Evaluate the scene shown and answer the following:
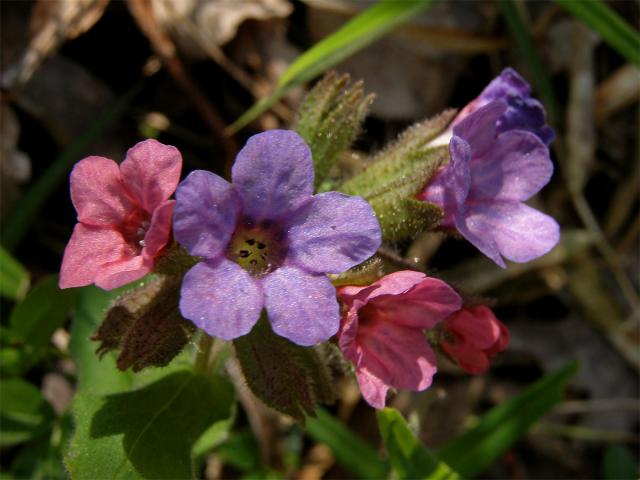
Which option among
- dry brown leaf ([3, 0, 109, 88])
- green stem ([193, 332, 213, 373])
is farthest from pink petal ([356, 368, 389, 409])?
dry brown leaf ([3, 0, 109, 88])

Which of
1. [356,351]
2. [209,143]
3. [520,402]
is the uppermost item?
[356,351]

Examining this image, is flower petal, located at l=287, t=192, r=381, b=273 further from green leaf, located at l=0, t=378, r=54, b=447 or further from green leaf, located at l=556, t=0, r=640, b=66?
green leaf, located at l=556, t=0, r=640, b=66

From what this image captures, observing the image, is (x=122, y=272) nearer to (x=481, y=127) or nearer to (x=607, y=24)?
(x=481, y=127)

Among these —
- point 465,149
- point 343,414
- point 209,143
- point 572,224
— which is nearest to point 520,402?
point 343,414

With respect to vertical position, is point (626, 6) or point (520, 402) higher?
point (626, 6)

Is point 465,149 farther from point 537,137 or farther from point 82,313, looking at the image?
point 82,313

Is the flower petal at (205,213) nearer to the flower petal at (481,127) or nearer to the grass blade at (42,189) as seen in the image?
the flower petal at (481,127)
